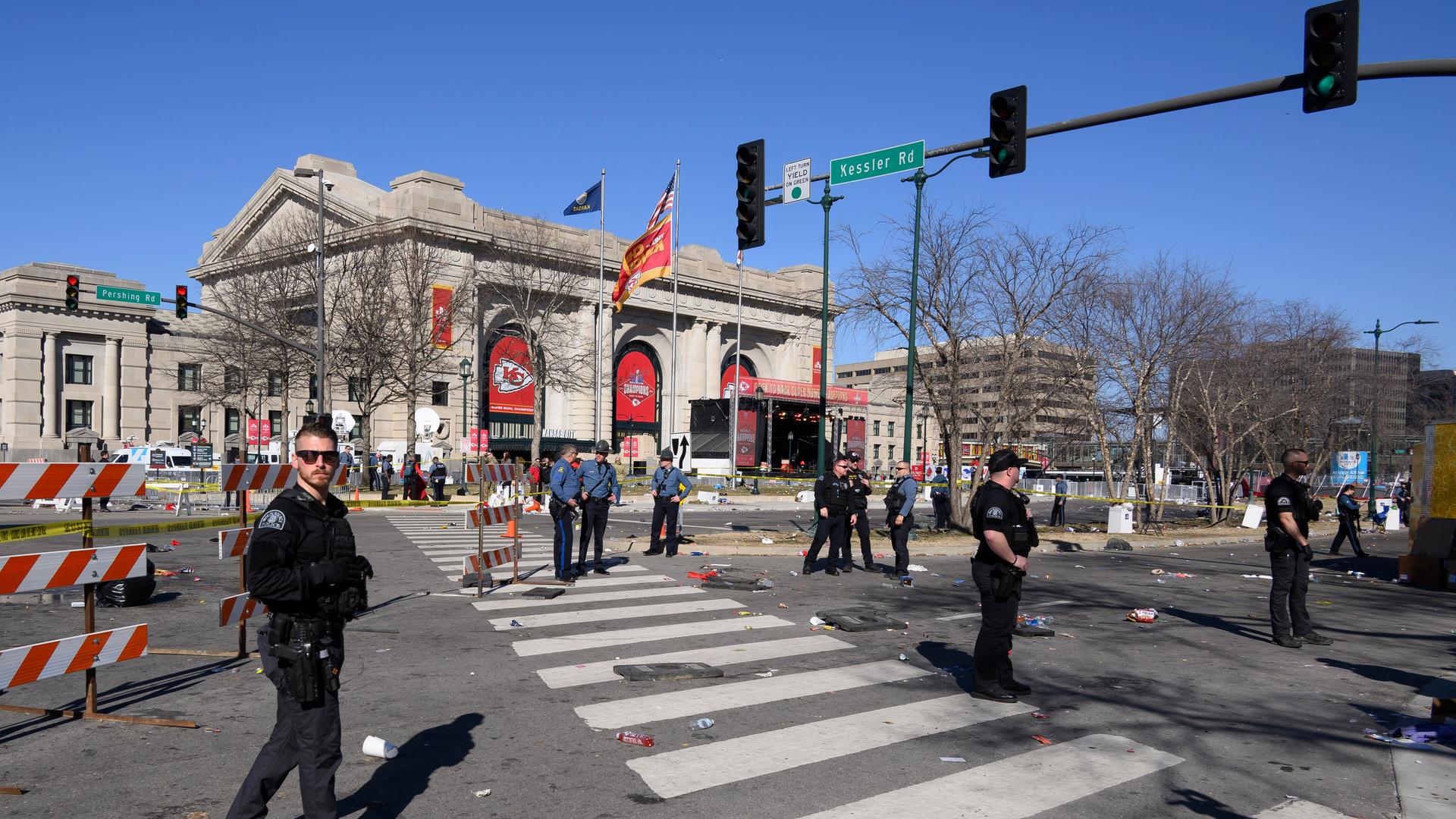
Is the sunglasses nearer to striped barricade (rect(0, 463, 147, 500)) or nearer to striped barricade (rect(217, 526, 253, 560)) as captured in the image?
striped barricade (rect(0, 463, 147, 500))

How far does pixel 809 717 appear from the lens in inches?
268

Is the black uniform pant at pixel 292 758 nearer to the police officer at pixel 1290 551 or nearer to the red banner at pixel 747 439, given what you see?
the police officer at pixel 1290 551

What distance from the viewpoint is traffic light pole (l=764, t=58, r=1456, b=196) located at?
8.49 meters

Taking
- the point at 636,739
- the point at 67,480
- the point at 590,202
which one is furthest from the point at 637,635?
the point at 590,202

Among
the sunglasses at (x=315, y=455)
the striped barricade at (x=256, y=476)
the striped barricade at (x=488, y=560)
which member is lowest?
the striped barricade at (x=488, y=560)

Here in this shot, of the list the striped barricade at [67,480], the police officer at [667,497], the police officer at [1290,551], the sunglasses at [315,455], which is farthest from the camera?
the police officer at [667,497]

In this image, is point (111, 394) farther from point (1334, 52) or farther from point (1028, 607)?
point (1334, 52)

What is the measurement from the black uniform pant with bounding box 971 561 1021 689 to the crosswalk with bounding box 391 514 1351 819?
0.76 ft

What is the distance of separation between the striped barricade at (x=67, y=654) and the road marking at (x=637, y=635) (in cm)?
317

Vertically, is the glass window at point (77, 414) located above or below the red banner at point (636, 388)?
below

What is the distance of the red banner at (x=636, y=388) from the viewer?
6619 cm

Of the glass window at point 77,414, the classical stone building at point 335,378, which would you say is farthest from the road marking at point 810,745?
the glass window at point 77,414

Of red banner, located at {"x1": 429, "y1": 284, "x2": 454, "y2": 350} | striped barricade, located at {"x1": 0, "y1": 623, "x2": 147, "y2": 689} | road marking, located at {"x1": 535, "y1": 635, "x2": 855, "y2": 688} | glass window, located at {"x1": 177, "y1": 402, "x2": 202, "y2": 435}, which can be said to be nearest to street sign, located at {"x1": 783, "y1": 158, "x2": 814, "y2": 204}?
road marking, located at {"x1": 535, "y1": 635, "x2": 855, "y2": 688}

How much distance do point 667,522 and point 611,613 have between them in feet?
18.2
